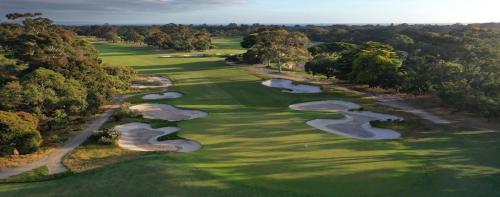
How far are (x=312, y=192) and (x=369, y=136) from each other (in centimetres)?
1528

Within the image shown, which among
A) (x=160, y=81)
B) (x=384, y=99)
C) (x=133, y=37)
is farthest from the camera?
(x=133, y=37)

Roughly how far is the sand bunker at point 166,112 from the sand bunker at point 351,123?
10.6m

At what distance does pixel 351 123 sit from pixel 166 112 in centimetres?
1830

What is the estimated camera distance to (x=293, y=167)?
25.6 meters

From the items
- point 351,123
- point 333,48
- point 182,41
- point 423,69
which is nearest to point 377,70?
point 423,69

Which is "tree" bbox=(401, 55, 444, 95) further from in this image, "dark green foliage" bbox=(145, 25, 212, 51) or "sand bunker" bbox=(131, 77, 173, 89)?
"dark green foliage" bbox=(145, 25, 212, 51)

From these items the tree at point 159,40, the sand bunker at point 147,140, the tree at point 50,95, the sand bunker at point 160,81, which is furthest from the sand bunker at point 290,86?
the tree at point 159,40

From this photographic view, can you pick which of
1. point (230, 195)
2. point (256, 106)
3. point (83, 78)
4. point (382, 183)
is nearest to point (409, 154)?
point (382, 183)

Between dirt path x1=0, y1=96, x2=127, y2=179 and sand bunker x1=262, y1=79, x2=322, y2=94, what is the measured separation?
27.4 m

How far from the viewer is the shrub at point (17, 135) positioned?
29.8m

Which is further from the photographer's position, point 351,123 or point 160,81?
point 160,81

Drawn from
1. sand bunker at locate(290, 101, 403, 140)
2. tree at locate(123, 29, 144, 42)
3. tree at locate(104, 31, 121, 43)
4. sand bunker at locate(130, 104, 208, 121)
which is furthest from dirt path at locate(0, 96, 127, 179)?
tree at locate(104, 31, 121, 43)

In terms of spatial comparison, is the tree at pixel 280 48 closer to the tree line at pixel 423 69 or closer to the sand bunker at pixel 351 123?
A: the tree line at pixel 423 69

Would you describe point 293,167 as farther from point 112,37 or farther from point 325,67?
point 112,37
